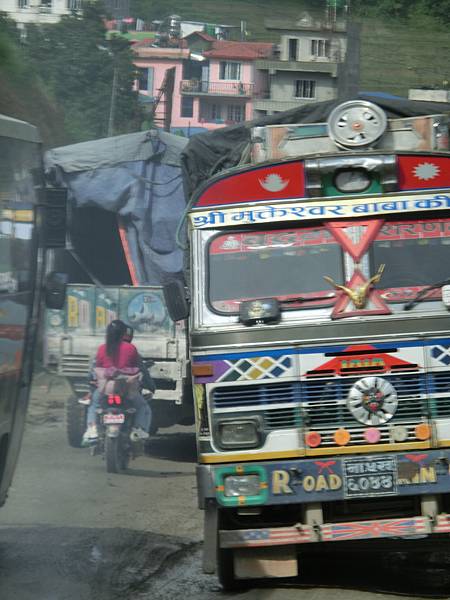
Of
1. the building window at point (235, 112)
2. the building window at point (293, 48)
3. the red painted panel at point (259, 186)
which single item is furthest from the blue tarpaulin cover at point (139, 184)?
the building window at point (235, 112)

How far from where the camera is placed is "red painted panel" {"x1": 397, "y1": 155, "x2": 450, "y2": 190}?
284 inches

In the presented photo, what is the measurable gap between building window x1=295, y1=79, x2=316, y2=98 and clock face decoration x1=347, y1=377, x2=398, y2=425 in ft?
167

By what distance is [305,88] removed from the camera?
57.4 meters

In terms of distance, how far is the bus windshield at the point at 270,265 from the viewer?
23.5ft

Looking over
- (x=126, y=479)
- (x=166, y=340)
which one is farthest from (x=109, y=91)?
(x=126, y=479)

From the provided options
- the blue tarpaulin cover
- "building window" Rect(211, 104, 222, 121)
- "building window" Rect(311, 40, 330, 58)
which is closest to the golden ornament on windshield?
the blue tarpaulin cover

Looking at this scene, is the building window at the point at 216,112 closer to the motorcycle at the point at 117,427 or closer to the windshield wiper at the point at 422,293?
the motorcycle at the point at 117,427

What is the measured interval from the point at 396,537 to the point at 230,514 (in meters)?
1.01

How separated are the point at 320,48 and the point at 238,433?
136 ft

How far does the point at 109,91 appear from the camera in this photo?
32.0 meters

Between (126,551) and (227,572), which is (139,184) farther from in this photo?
(227,572)

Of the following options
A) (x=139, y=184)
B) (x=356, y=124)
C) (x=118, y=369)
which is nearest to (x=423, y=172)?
(x=356, y=124)

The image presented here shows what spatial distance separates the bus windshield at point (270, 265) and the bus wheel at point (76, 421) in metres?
7.79

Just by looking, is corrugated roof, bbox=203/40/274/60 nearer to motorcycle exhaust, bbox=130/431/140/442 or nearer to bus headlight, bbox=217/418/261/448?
motorcycle exhaust, bbox=130/431/140/442
